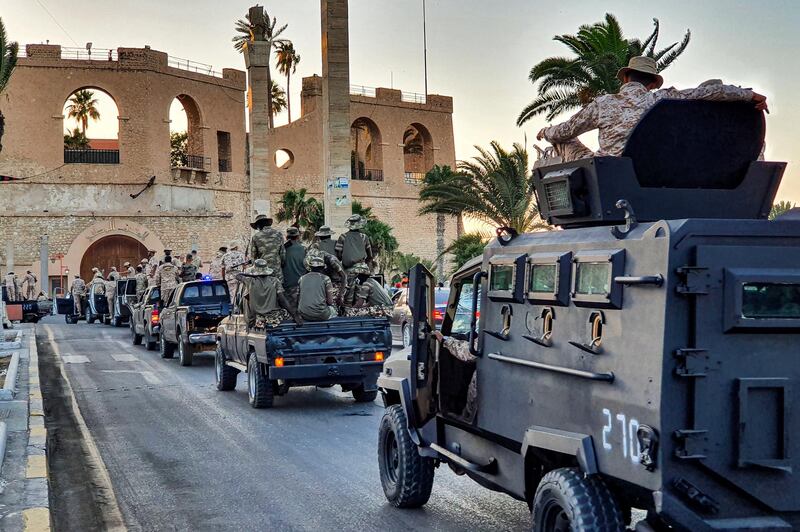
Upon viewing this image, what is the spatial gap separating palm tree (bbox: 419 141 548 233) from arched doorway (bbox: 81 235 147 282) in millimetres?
29907

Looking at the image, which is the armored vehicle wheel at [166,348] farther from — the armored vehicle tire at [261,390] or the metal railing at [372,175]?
the metal railing at [372,175]

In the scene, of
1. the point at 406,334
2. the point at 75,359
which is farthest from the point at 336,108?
the point at 75,359

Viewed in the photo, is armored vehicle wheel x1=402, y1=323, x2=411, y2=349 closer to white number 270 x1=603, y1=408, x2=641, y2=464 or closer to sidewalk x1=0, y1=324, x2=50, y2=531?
sidewalk x1=0, y1=324, x2=50, y2=531

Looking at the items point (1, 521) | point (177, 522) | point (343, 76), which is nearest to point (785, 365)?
point (177, 522)

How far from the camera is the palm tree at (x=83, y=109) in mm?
95625

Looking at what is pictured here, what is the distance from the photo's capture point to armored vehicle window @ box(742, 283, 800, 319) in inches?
184

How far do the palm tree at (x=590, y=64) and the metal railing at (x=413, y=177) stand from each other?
142 ft

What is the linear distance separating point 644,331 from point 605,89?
74.8 ft

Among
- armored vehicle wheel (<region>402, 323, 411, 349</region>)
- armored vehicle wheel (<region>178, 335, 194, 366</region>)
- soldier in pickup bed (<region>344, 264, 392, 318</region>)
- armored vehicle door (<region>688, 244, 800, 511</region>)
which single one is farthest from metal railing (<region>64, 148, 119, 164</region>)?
armored vehicle door (<region>688, 244, 800, 511</region>)

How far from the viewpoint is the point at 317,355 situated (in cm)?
1391

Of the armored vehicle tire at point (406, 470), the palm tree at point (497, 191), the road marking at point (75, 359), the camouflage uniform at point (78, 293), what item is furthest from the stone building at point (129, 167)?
the armored vehicle tire at point (406, 470)

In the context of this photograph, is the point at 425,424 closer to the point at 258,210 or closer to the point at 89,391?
the point at 89,391

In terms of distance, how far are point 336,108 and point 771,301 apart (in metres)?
22.4

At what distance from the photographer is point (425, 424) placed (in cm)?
734
